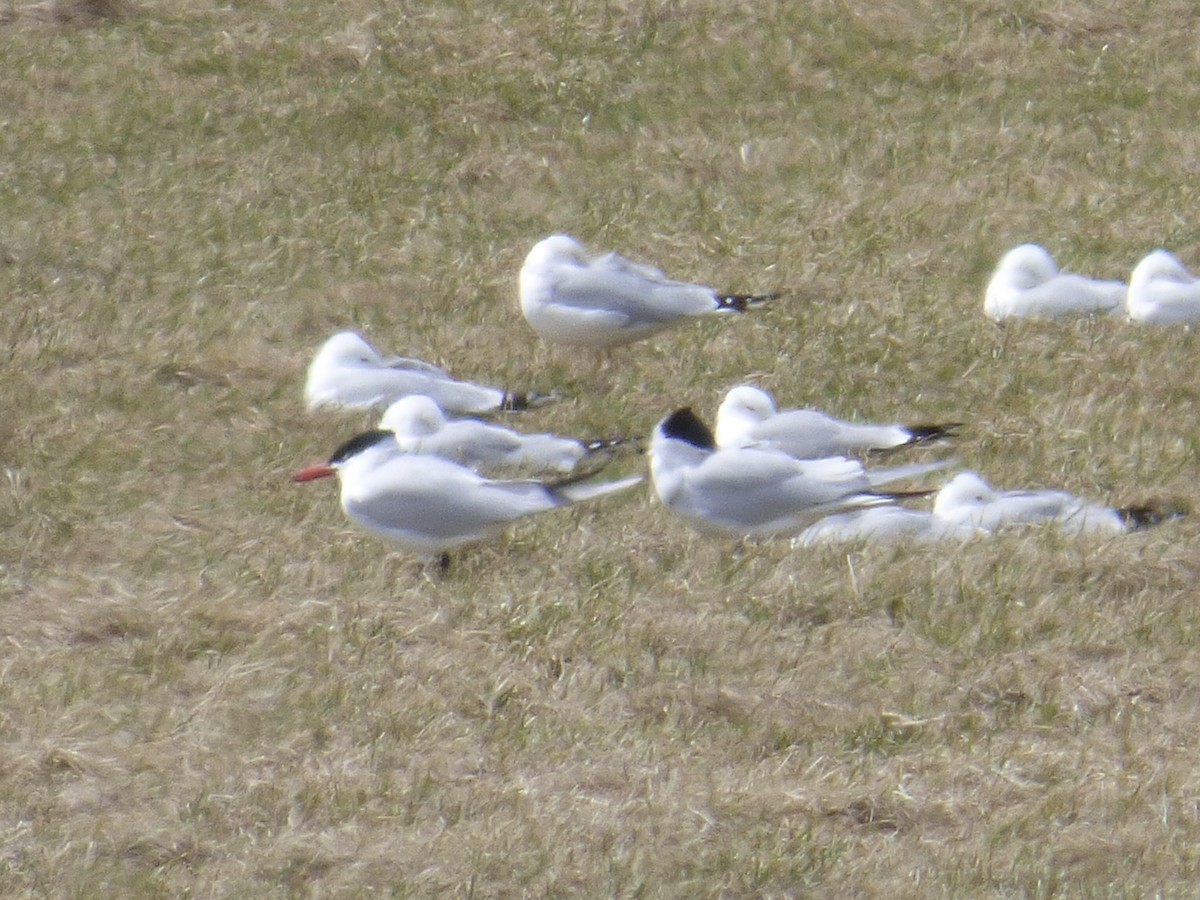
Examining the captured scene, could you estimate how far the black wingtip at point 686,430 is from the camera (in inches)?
209

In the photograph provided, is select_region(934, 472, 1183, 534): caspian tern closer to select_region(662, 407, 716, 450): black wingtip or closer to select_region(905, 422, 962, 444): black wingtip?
select_region(905, 422, 962, 444): black wingtip

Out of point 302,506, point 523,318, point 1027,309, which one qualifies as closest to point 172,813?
point 302,506

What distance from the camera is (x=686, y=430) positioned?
209 inches

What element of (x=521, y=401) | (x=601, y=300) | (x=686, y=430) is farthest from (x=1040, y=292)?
(x=686, y=430)

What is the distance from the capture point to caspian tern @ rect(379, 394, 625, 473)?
18.0ft

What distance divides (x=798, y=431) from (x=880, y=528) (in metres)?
0.47

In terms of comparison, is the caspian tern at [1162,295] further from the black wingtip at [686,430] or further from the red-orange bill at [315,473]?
the red-orange bill at [315,473]

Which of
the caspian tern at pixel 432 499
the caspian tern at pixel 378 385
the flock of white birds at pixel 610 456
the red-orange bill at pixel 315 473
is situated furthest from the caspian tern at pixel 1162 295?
the red-orange bill at pixel 315 473

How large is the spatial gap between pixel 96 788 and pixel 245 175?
15.0 ft

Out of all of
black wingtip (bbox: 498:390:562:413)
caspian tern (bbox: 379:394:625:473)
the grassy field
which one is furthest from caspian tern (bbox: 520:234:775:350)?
caspian tern (bbox: 379:394:625:473)

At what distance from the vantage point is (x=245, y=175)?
8117mm

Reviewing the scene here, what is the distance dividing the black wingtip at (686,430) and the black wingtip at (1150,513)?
1136mm

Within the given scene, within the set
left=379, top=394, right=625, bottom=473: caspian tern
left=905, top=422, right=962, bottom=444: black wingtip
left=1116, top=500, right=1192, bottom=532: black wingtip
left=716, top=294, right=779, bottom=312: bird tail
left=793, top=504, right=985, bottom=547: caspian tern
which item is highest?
left=716, top=294, right=779, bottom=312: bird tail

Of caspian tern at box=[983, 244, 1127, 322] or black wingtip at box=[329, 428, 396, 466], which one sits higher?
black wingtip at box=[329, 428, 396, 466]
